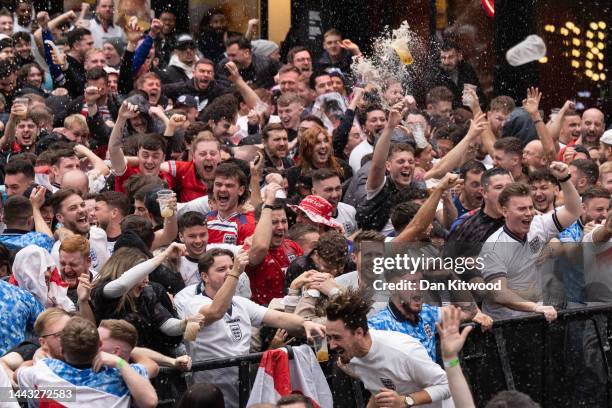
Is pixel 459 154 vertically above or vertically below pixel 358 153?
above

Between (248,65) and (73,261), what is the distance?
23.0ft

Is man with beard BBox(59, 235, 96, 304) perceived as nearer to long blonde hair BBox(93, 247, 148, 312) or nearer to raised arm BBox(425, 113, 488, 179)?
long blonde hair BBox(93, 247, 148, 312)

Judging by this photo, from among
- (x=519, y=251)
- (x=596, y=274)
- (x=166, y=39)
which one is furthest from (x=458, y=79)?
Answer: (x=519, y=251)

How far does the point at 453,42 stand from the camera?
17500 millimetres

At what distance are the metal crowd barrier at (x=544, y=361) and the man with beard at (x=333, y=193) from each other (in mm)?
1963

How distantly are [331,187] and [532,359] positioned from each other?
2.25m

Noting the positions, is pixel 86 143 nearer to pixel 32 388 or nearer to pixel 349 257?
pixel 349 257

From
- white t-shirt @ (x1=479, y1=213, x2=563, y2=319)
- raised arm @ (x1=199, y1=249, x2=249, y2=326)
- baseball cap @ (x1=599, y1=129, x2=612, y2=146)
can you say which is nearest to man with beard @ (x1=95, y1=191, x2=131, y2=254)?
raised arm @ (x1=199, y1=249, x2=249, y2=326)

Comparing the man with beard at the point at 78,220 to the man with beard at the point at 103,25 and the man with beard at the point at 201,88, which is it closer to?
the man with beard at the point at 201,88

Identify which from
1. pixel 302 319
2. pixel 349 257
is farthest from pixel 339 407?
pixel 349 257

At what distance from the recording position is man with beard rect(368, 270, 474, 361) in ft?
Answer: 26.4

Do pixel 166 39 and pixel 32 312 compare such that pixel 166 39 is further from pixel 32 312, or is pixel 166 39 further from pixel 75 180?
pixel 32 312

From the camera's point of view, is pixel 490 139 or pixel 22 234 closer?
pixel 22 234

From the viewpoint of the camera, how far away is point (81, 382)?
707 centimetres
